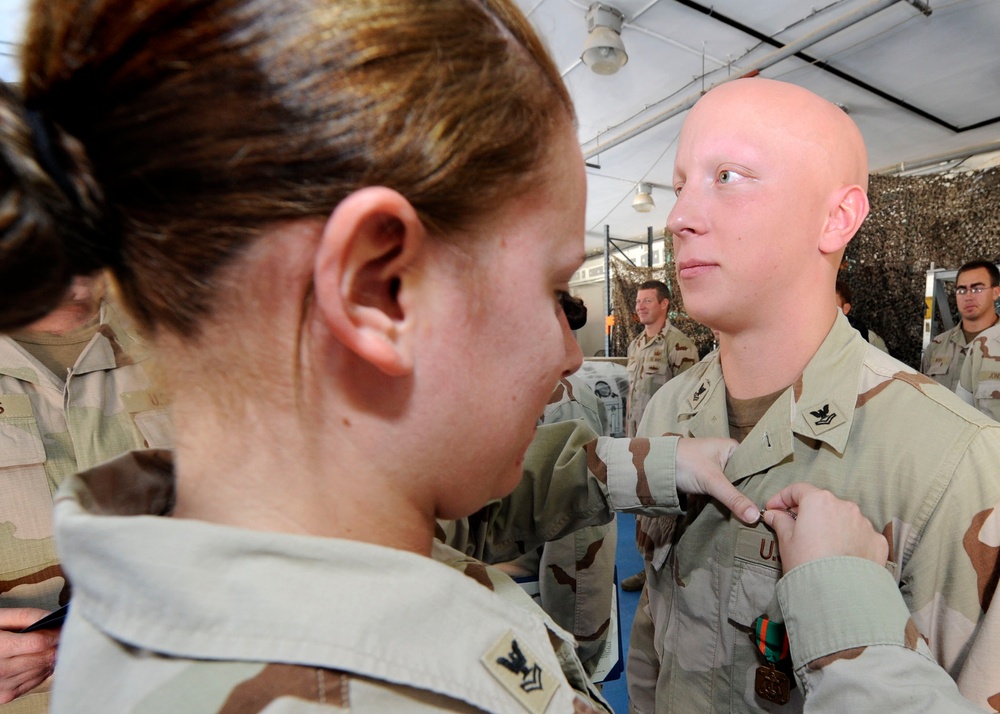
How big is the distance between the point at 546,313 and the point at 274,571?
0.34 m

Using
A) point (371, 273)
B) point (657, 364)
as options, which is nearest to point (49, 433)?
point (371, 273)

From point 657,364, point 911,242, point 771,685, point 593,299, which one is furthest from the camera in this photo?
point 593,299

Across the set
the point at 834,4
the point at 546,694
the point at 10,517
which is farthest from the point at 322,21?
the point at 834,4

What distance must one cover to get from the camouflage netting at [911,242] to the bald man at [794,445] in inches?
166

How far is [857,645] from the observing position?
2.39 ft

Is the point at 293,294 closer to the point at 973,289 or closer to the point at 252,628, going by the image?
the point at 252,628

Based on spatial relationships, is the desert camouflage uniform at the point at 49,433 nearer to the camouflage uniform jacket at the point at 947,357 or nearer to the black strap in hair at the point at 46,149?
the black strap in hair at the point at 46,149

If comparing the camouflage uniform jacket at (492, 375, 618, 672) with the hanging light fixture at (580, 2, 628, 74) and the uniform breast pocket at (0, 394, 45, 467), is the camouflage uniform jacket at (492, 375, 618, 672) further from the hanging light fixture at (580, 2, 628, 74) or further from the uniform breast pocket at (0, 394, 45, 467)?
the hanging light fixture at (580, 2, 628, 74)

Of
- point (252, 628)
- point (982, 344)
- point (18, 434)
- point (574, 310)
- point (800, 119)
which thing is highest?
Result: point (800, 119)

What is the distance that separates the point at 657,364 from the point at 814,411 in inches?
156

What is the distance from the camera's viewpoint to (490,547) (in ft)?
3.57

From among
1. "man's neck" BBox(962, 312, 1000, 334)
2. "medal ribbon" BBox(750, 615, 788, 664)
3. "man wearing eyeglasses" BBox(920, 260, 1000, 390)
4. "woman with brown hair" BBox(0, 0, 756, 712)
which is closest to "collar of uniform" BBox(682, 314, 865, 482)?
"medal ribbon" BBox(750, 615, 788, 664)

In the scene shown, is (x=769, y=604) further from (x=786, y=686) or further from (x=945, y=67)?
(x=945, y=67)

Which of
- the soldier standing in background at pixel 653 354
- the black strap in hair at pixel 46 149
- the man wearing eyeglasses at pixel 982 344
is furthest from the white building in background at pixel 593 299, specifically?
the black strap in hair at pixel 46 149
